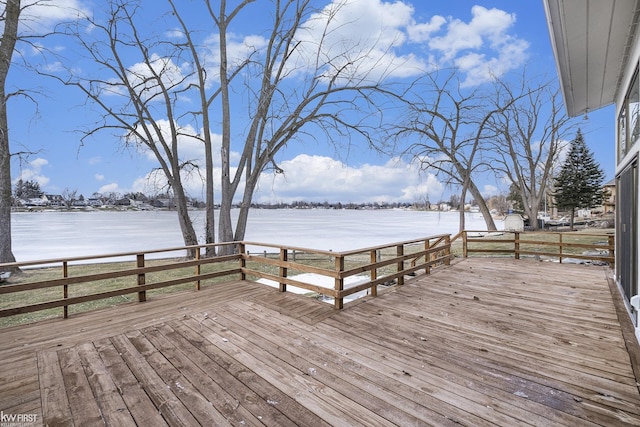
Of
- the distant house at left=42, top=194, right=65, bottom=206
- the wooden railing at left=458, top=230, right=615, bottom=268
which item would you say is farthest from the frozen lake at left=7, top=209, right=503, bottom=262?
the wooden railing at left=458, top=230, right=615, bottom=268

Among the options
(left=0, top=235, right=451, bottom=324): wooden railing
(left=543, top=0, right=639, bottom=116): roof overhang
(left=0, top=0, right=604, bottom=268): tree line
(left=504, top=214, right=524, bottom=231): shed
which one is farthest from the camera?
(left=504, top=214, right=524, bottom=231): shed

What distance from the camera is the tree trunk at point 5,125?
302 inches

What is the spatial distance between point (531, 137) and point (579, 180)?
9219 mm

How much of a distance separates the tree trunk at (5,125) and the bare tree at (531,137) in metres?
21.0

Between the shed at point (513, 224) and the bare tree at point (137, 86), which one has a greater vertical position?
the bare tree at point (137, 86)

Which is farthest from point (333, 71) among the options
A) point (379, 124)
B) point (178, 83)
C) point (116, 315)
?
point (116, 315)

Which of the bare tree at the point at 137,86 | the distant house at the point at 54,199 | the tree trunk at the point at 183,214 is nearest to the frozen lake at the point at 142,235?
the tree trunk at the point at 183,214

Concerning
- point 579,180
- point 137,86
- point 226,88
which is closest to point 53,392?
point 226,88

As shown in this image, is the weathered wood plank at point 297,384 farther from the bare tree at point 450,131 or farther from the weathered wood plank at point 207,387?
the bare tree at point 450,131

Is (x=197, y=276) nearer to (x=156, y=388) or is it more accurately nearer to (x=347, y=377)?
(x=156, y=388)

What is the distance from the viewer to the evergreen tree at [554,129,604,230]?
25297 millimetres

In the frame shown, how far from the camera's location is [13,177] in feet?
26.5

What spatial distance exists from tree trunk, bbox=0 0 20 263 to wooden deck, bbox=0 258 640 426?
6.54 meters

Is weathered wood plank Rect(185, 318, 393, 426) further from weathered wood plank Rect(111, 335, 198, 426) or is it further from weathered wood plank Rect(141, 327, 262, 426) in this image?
weathered wood plank Rect(111, 335, 198, 426)
